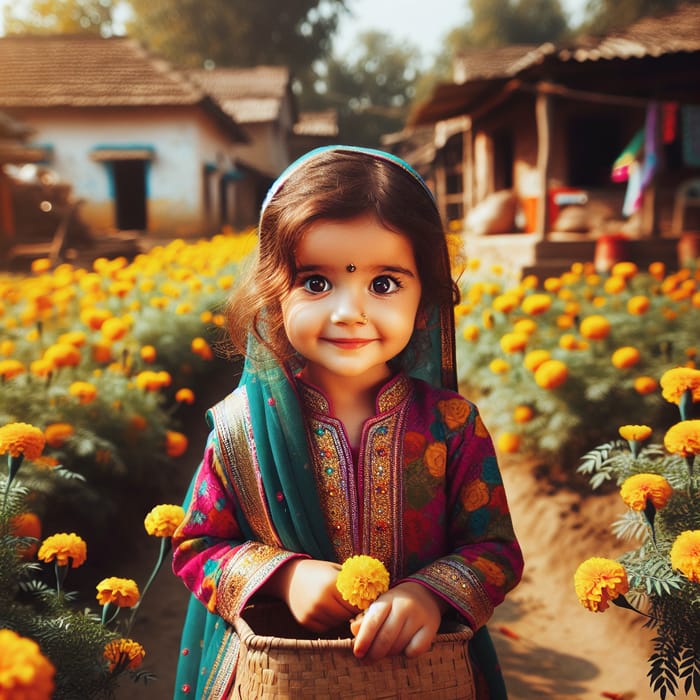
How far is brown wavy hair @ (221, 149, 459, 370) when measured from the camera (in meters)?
1.27

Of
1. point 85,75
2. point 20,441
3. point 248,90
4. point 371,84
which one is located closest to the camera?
point 20,441

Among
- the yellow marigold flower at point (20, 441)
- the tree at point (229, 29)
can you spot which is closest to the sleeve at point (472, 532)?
the yellow marigold flower at point (20, 441)

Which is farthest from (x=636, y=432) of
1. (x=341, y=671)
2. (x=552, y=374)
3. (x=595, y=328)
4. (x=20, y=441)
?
(x=595, y=328)

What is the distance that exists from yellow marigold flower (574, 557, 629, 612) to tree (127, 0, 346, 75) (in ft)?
106

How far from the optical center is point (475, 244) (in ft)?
35.2

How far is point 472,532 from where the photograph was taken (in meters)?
1.33

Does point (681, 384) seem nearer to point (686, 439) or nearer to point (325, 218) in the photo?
point (686, 439)

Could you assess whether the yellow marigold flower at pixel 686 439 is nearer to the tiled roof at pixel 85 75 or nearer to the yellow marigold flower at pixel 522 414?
the yellow marigold flower at pixel 522 414

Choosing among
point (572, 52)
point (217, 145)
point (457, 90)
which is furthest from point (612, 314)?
point (217, 145)

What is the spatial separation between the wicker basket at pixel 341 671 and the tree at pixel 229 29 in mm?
32501

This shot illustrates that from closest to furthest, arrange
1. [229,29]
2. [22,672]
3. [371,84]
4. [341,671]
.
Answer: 1. [22,672]
2. [341,671]
3. [229,29]
4. [371,84]

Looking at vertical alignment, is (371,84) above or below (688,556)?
above

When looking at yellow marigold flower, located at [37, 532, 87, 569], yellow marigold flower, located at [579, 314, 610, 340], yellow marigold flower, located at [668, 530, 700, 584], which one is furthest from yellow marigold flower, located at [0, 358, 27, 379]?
yellow marigold flower, located at [579, 314, 610, 340]

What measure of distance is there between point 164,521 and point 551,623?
1.82m
